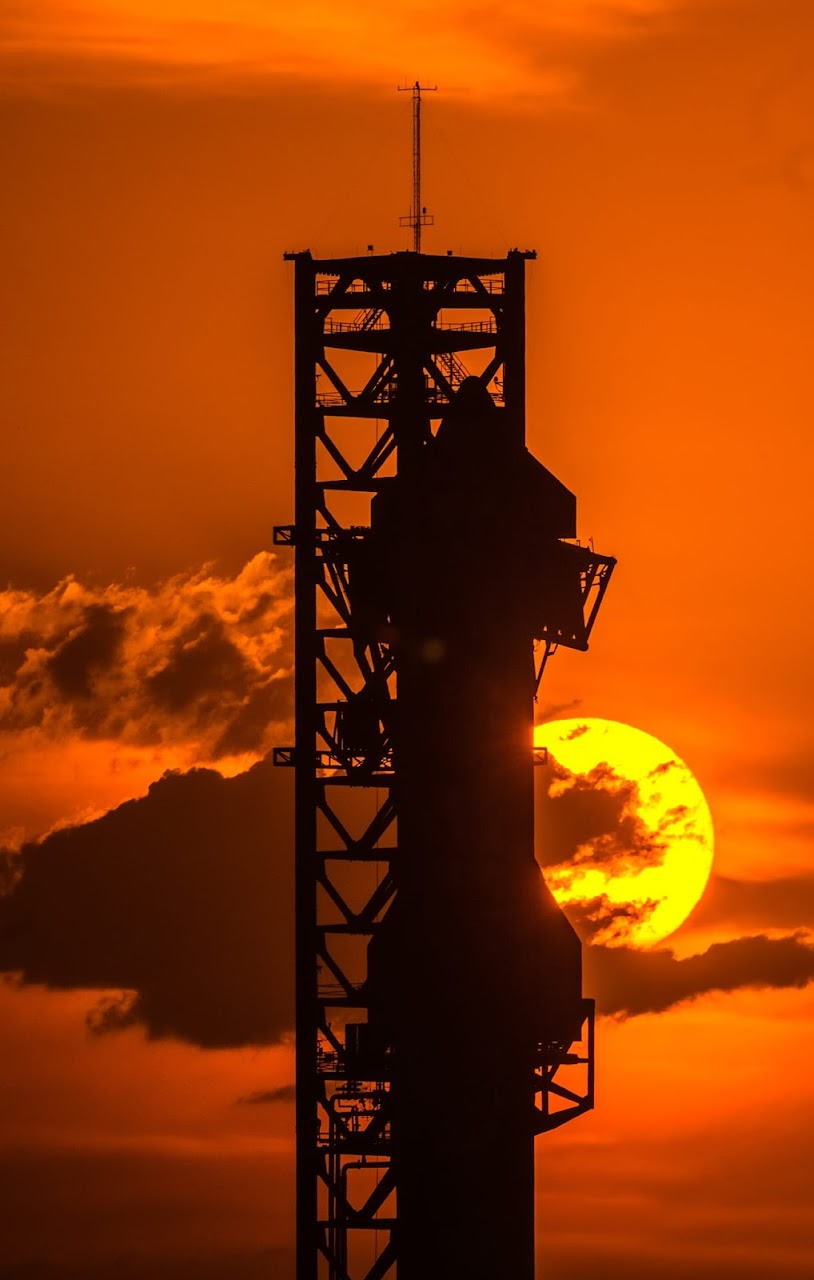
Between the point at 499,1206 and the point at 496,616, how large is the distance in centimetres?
1408

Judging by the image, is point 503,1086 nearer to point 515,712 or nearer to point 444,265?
point 515,712

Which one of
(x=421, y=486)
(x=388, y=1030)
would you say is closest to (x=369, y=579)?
(x=421, y=486)

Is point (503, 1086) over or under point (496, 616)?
under

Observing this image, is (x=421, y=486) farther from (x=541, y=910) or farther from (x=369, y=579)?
(x=541, y=910)

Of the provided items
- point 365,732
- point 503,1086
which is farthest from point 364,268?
point 503,1086

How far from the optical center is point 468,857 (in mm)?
130250

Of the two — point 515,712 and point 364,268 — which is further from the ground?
Answer: point 364,268

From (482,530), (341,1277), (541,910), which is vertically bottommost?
(341,1277)

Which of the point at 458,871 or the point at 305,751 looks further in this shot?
the point at 305,751

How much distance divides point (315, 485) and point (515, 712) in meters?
7.31

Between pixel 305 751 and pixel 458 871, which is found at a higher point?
pixel 305 751

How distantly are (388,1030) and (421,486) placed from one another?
13.0m

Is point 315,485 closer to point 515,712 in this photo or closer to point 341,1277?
point 515,712

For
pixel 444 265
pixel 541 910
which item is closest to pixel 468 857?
pixel 541 910
